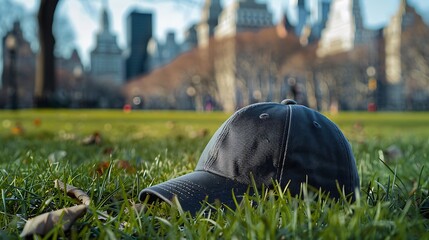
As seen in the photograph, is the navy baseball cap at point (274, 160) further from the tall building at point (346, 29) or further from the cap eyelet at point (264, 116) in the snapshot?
the tall building at point (346, 29)

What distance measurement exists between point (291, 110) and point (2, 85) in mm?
68881

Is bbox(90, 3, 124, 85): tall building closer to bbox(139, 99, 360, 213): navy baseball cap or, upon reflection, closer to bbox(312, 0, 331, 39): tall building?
bbox(312, 0, 331, 39): tall building

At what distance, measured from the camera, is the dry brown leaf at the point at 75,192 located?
1.82m

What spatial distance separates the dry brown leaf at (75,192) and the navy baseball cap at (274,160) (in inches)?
7.7

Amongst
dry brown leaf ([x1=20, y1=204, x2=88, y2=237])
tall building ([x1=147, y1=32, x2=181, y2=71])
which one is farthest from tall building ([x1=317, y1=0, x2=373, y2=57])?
dry brown leaf ([x1=20, y1=204, x2=88, y2=237])

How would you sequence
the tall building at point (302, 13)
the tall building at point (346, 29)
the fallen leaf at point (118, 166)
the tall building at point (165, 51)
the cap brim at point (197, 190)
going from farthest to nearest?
the tall building at point (165, 51) < the tall building at point (302, 13) < the tall building at point (346, 29) < the fallen leaf at point (118, 166) < the cap brim at point (197, 190)

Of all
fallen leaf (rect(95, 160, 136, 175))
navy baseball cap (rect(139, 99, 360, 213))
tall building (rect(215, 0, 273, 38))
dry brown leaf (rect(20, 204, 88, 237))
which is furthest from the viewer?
tall building (rect(215, 0, 273, 38))

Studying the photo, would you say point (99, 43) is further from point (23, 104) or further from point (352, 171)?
point (352, 171)

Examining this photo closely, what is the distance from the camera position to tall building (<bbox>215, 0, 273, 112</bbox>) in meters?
66.4

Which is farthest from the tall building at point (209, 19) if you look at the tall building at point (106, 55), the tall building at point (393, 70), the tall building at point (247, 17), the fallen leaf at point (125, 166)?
the fallen leaf at point (125, 166)

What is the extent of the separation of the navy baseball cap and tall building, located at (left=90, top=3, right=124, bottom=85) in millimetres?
174193

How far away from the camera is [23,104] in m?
70.4

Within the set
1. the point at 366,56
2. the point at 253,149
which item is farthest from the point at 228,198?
the point at 366,56

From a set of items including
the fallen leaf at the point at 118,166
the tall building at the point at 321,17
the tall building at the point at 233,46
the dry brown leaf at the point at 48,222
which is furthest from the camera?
the tall building at the point at 321,17
